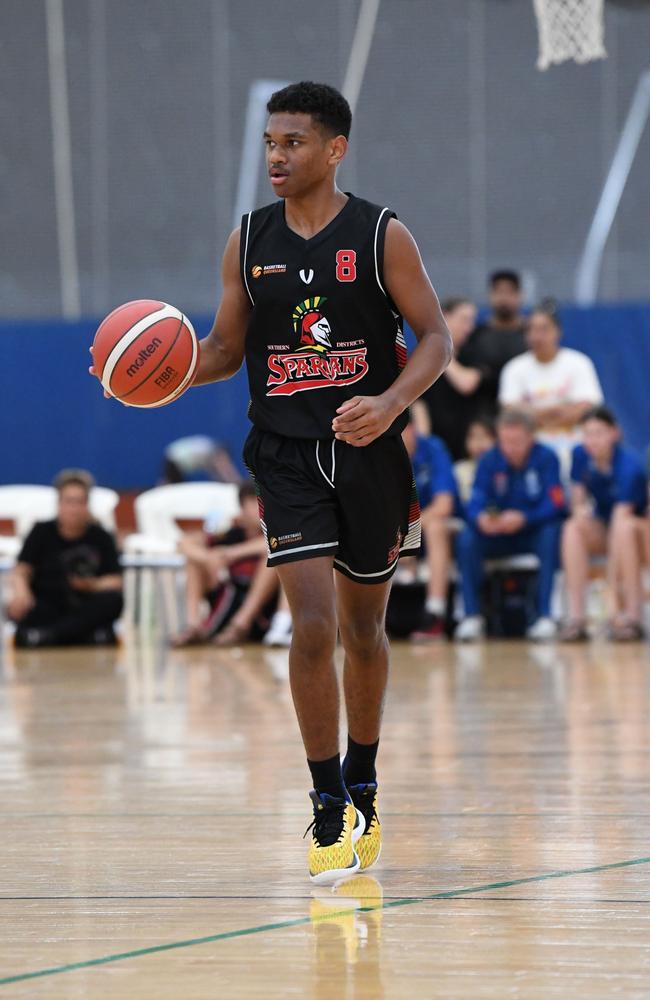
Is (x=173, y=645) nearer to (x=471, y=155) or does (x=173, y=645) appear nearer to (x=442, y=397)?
(x=442, y=397)

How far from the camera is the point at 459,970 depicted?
9.00 ft

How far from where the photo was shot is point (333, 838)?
3.61 meters

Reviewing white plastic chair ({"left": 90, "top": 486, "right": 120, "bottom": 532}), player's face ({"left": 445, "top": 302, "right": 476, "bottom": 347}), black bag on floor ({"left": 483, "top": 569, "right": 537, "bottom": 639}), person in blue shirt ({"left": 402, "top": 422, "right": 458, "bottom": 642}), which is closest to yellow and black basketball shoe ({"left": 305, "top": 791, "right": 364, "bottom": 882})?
person in blue shirt ({"left": 402, "top": 422, "right": 458, "bottom": 642})

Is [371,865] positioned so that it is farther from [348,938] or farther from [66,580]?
[66,580]

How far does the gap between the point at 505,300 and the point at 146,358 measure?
802 centimetres

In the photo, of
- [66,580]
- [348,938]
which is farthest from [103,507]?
[348,938]

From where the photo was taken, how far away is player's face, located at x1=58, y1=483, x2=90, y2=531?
10789 mm

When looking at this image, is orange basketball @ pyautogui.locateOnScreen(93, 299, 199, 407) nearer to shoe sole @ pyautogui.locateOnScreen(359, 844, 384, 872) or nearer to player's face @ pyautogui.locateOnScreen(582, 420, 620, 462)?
shoe sole @ pyautogui.locateOnScreen(359, 844, 384, 872)

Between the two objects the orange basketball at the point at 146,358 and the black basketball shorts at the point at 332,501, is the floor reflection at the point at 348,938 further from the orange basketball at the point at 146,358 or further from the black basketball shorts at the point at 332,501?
the orange basketball at the point at 146,358

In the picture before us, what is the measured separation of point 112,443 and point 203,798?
9.94m

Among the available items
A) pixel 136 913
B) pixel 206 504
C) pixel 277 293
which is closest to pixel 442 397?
pixel 206 504

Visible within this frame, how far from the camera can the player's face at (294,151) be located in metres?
3.79

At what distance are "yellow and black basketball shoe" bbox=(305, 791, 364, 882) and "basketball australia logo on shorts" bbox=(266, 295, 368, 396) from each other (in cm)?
95

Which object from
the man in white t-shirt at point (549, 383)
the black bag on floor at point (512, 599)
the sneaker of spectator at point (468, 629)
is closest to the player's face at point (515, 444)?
the man in white t-shirt at point (549, 383)
